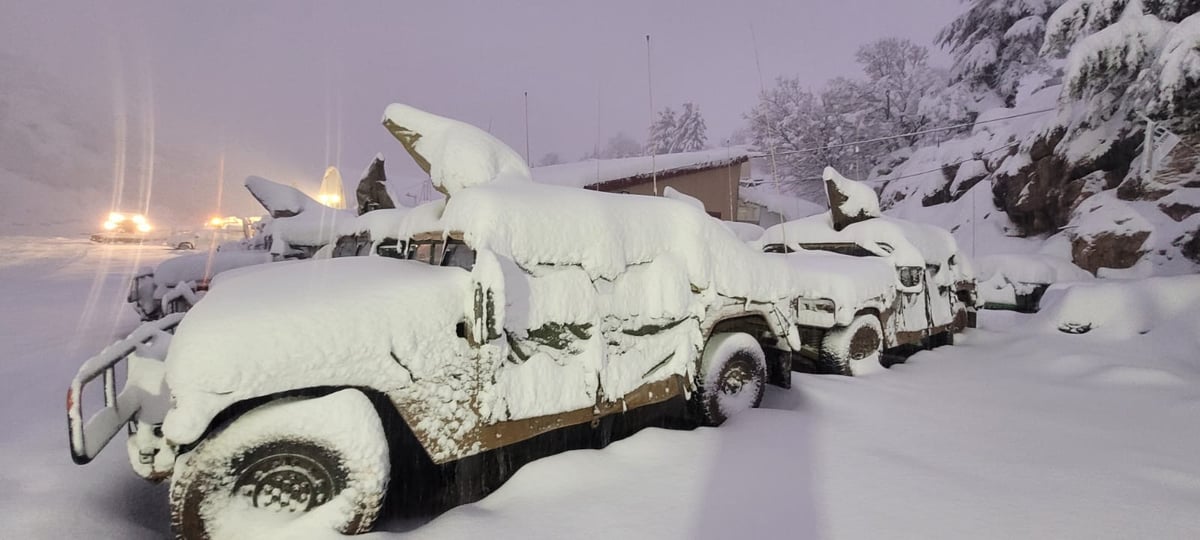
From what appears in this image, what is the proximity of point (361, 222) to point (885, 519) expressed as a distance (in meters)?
4.60

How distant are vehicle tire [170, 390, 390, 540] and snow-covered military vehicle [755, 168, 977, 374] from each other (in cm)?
466

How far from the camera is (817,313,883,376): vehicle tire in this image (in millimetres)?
5387

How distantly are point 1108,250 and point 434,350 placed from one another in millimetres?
17247

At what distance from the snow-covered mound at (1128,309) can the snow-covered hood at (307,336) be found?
346 inches

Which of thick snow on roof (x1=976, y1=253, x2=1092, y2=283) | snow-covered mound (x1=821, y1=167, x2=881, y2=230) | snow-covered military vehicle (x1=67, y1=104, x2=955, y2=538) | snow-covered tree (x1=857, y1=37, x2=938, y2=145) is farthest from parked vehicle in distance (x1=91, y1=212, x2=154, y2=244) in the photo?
snow-covered tree (x1=857, y1=37, x2=938, y2=145)

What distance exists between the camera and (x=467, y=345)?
2.75 m

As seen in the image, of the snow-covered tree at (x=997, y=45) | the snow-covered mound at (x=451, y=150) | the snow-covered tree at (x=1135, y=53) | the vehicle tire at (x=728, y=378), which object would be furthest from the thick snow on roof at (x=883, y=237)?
the snow-covered tree at (x=997, y=45)

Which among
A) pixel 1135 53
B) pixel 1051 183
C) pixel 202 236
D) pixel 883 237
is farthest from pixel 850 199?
pixel 202 236

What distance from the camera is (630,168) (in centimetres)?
1520

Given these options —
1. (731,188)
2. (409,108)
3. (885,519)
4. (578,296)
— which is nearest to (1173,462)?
(885,519)

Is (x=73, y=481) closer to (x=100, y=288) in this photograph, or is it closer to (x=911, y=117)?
(x=100, y=288)

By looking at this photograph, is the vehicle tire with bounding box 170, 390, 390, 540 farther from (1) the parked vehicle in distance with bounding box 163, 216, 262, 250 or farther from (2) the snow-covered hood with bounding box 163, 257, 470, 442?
(1) the parked vehicle in distance with bounding box 163, 216, 262, 250

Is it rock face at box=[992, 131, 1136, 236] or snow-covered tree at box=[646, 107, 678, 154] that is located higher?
snow-covered tree at box=[646, 107, 678, 154]

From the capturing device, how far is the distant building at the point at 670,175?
1466cm
